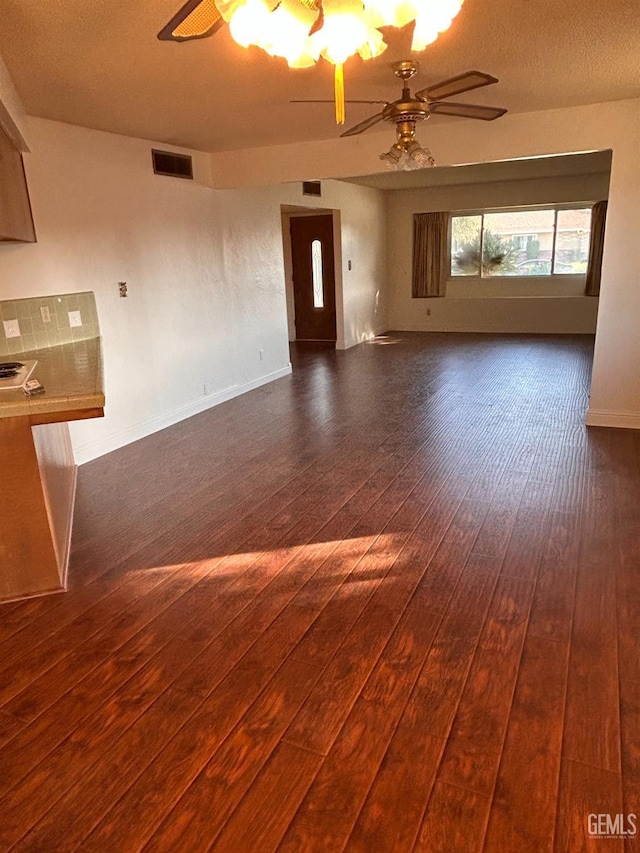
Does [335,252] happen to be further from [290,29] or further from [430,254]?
[290,29]

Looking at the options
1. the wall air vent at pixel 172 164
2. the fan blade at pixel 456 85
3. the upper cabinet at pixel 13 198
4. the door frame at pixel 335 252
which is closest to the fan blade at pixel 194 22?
the fan blade at pixel 456 85

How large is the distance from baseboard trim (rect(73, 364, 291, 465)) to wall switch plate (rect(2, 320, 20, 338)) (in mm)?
950

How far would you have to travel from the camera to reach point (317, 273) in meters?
9.71

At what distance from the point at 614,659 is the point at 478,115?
9.98 feet

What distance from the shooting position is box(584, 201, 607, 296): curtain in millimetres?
9195

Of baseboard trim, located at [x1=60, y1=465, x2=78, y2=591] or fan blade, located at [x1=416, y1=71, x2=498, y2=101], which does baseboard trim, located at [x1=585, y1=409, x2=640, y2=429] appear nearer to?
fan blade, located at [x1=416, y1=71, x2=498, y2=101]

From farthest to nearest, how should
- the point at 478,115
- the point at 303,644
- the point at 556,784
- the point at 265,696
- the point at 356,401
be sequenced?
the point at 356,401, the point at 478,115, the point at 303,644, the point at 265,696, the point at 556,784

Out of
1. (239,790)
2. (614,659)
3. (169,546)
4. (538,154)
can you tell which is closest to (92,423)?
(169,546)

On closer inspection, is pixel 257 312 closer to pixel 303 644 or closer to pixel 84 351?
pixel 84 351

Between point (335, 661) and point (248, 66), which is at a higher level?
point (248, 66)

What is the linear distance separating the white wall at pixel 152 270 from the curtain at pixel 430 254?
3.86 m

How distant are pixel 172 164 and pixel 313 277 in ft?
15.6

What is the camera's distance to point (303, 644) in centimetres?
220
